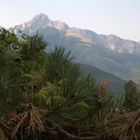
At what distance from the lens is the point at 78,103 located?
95.3 inches

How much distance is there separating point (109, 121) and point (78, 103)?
0.33 metres

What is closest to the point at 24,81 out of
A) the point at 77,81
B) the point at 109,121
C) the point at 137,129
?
the point at 77,81

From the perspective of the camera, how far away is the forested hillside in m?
2.35

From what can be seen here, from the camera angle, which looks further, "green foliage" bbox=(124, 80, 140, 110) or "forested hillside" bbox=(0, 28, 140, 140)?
"green foliage" bbox=(124, 80, 140, 110)

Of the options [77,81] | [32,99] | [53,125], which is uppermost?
[77,81]

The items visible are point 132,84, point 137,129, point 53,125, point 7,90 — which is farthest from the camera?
point 132,84

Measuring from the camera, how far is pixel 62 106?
8.05 ft

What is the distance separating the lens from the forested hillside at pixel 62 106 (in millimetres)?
2348

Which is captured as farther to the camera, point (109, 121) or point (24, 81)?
point (24, 81)

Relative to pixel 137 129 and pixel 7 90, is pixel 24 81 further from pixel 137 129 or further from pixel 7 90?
pixel 137 129

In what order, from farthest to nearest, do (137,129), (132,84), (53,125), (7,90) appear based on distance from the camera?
(132,84)
(137,129)
(53,125)
(7,90)

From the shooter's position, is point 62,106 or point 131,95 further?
point 131,95

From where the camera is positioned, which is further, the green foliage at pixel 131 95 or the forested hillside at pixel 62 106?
the green foliage at pixel 131 95

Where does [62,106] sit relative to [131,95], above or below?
below
